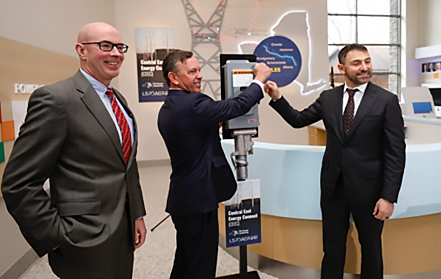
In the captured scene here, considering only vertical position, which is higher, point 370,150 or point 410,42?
point 410,42

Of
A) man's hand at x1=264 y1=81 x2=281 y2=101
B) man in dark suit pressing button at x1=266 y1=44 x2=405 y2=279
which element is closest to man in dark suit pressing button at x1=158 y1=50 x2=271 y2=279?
man's hand at x1=264 y1=81 x2=281 y2=101

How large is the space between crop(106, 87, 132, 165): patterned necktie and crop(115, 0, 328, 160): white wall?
539cm

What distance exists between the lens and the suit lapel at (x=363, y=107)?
1.86 m

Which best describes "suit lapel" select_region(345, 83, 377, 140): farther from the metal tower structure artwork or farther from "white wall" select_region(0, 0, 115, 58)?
the metal tower structure artwork

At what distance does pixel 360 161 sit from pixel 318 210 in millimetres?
552

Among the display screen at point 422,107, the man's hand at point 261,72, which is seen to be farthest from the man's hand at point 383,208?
the display screen at point 422,107

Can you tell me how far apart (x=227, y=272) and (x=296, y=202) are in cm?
82

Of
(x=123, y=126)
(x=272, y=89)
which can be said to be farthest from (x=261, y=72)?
(x=123, y=126)

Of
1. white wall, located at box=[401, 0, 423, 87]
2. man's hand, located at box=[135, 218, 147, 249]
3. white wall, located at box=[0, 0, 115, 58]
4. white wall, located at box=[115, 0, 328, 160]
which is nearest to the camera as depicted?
man's hand, located at box=[135, 218, 147, 249]

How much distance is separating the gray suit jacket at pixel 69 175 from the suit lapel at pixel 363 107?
126cm

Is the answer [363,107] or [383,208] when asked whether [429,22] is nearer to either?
[363,107]

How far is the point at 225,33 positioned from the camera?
6848 mm

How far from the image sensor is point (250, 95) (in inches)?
63.4

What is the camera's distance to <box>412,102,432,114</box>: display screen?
5227mm
